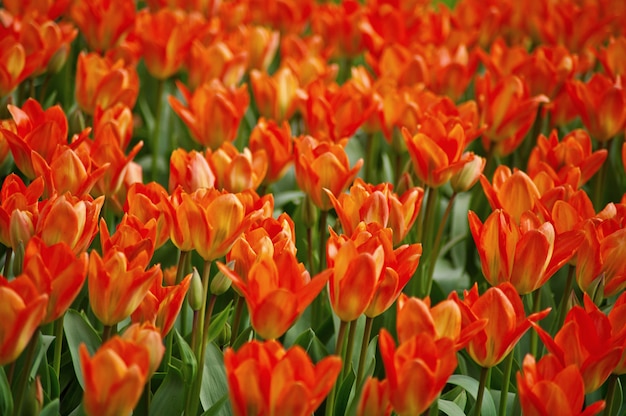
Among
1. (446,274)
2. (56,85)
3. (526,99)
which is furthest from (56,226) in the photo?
(56,85)

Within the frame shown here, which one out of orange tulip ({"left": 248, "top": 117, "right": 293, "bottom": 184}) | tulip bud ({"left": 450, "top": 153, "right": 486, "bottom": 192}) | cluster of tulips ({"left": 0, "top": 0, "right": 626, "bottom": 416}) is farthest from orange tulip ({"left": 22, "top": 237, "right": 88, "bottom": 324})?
tulip bud ({"left": 450, "top": 153, "right": 486, "bottom": 192})

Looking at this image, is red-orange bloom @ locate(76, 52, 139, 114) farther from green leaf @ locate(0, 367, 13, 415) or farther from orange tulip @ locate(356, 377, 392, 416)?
orange tulip @ locate(356, 377, 392, 416)

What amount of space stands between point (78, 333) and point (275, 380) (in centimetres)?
50

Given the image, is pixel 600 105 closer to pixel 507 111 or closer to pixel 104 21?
pixel 507 111

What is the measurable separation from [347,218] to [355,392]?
313mm

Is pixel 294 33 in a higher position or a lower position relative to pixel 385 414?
lower

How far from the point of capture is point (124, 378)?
1000 millimetres

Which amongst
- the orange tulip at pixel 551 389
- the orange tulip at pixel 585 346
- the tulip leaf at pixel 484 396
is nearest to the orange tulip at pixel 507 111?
the tulip leaf at pixel 484 396

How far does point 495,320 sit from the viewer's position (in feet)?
3.93

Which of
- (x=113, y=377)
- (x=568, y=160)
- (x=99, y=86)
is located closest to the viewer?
(x=113, y=377)

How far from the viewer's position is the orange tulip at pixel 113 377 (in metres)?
0.99

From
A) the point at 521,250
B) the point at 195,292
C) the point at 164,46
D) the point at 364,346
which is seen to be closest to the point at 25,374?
the point at 195,292

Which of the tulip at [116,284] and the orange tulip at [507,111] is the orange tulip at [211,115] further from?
the tulip at [116,284]

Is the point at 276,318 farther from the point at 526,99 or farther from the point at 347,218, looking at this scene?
the point at 526,99
